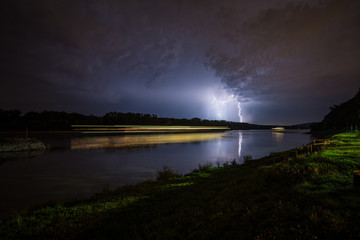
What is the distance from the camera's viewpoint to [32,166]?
24781 mm

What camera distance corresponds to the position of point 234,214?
692 centimetres

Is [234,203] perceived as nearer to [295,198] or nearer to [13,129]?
[295,198]

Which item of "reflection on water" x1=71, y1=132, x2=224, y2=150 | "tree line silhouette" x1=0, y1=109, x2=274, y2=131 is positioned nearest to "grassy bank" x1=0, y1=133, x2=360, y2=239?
"reflection on water" x1=71, y1=132, x2=224, y2=150

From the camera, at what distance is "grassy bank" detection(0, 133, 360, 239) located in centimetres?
545

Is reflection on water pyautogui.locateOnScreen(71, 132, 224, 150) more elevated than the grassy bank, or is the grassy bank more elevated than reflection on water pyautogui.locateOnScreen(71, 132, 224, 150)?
the grassy bank

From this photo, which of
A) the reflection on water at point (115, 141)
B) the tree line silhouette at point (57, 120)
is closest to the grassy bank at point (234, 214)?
the reflection on water at point (115, 141)

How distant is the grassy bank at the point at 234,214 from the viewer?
17.9 ft

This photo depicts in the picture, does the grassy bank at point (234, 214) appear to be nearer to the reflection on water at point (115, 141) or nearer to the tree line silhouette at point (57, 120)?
the reflection on water at point (115, 141)

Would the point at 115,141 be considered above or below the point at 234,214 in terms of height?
below

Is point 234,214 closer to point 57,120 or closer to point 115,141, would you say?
point 115,141

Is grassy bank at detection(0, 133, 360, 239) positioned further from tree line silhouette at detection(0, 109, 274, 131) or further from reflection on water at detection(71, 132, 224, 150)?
tree line silhouette at detection(0, 109, 274, 131)

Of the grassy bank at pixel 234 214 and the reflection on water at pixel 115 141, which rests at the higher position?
the grassy bank at pixel 234 214

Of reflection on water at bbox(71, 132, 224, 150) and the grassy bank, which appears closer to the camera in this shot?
the grassy bank

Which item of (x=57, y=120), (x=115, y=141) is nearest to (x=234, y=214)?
(x=115, y=141)
